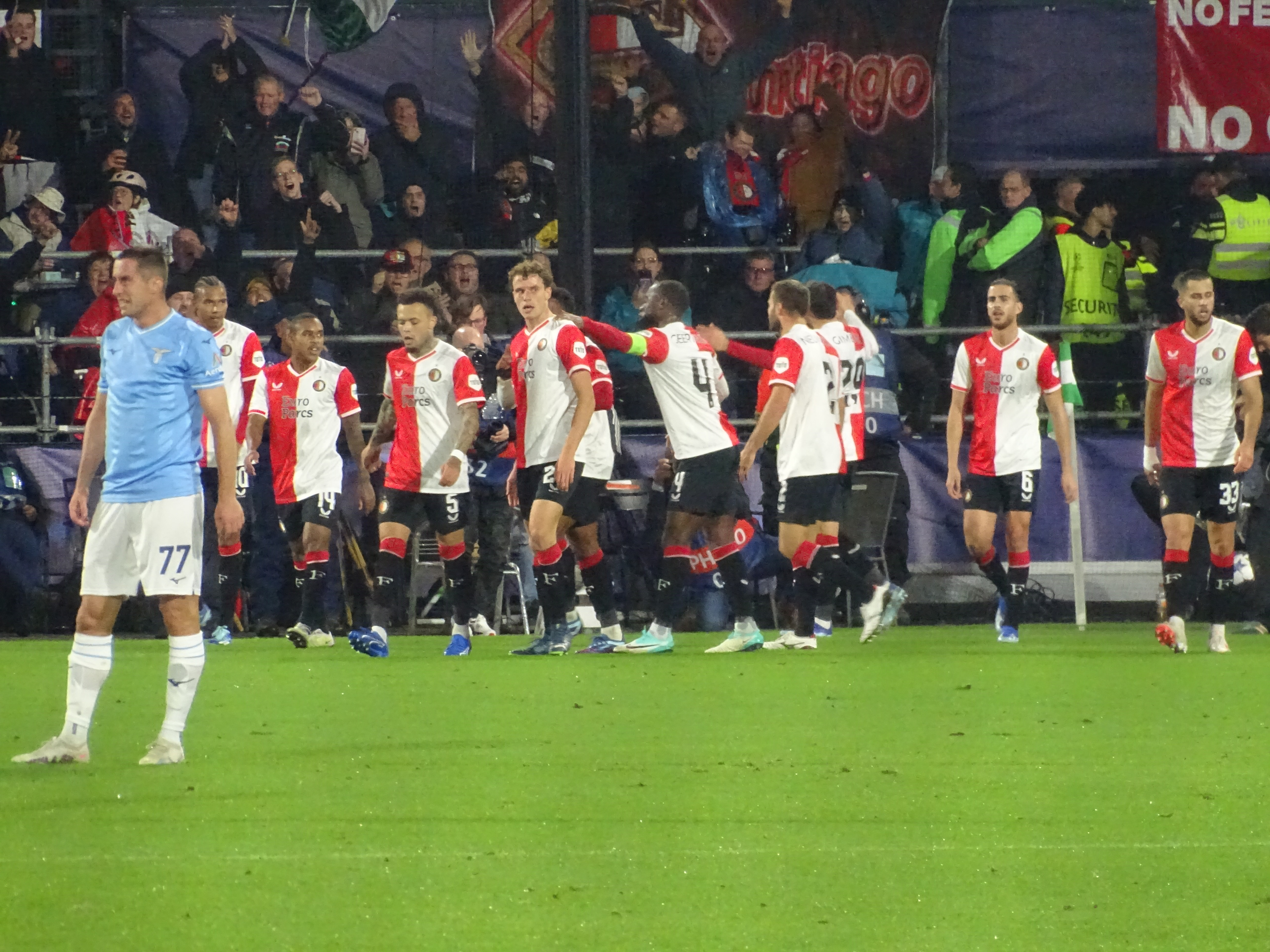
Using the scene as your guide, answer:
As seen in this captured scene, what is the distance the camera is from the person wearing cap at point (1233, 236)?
55.9ft

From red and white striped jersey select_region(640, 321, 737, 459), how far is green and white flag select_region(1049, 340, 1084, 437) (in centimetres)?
369

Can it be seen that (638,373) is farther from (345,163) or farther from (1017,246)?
(345,163)

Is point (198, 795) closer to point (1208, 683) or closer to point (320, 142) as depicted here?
point (1208, 683)

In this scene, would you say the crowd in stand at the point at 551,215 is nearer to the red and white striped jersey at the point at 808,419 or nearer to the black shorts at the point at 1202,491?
the red and white striped jersey at the point at 808,419

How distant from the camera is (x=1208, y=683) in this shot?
10875 millimetres

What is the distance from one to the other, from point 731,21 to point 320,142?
3577mm

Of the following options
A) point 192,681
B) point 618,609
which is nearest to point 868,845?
point 192,681

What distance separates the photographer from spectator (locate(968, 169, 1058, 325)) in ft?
55.3

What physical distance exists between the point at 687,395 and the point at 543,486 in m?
1.03

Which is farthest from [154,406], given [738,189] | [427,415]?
[738,189]

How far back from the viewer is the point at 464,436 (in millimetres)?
13031

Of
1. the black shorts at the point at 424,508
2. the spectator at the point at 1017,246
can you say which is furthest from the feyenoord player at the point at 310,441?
the spectator at the point at 1017,246

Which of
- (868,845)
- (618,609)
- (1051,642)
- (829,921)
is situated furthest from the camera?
(618,609)

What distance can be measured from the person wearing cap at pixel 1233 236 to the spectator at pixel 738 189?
3.42 m
